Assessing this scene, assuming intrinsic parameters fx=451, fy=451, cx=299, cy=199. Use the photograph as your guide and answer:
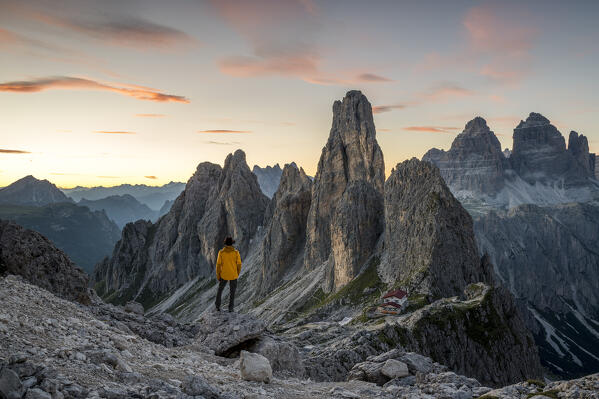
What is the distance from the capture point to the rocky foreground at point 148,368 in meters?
13.2

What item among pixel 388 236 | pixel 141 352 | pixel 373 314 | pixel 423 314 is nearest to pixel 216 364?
pixel 141 352

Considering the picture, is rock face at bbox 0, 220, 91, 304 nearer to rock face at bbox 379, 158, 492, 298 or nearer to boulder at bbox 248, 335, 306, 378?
boulder at bbox 248, 335, 306, 378

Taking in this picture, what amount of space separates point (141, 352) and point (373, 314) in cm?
7513

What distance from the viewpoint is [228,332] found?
88.9 ft

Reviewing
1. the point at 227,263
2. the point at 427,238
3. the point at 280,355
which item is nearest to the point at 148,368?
the point at 227,263

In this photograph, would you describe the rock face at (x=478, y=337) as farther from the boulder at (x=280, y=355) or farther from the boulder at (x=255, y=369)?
the boulder at (x=255, y=369)

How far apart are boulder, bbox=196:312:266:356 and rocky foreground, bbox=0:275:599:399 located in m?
0.07

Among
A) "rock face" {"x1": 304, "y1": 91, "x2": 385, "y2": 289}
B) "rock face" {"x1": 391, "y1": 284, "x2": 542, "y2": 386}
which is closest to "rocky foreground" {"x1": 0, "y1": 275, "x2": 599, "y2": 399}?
"rock face" {"x1": 391, "y1": 284, "x2": 542, "y2": 386}

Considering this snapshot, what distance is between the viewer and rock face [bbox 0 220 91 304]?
3156cm

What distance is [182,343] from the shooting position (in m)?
32.9

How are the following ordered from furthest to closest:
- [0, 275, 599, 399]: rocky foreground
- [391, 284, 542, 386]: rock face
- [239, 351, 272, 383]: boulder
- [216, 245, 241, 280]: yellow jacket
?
[391, 284, 542, 386]: rock face → [216, 245, 241, 280]: yellow jacket → [239, 351, 272, 383]: boulder → [0, 275, 599, 399]: rocky foreground

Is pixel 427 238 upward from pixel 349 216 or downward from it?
downward

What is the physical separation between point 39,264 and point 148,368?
20999mm

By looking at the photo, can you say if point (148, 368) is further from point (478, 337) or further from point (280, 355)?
point (478, 337)
